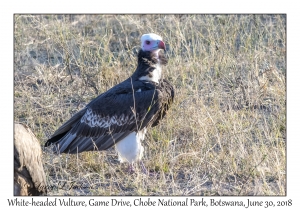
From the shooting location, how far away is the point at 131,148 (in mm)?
8227

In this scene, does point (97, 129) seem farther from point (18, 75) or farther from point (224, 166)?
point (18, 75)

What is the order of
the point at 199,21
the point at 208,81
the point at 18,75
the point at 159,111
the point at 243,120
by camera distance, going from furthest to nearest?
the point at 199,21, the point at 18,75, the point at 208,81, the point at 243,120, the point at 159,111

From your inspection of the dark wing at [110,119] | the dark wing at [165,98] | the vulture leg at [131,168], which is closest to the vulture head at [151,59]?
the dark wing at [165,98]

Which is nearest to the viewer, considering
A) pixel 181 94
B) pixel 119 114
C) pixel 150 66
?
pixel 119 114

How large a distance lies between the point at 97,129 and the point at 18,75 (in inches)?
109

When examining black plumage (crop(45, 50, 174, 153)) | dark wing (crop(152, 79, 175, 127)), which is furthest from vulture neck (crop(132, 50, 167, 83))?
dark wing (crop(152, 79, 175, 127))

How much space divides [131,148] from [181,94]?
1622mm

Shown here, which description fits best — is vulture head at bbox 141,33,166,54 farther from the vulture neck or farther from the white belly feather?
the white belly feather

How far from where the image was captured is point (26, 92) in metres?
10.1

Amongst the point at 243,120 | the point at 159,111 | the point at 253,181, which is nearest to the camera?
the point at 253,181

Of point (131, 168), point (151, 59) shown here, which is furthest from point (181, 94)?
point (131, 168)

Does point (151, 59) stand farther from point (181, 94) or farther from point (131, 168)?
point (131, 168)

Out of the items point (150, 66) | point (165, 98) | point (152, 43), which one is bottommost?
point (165, 98)

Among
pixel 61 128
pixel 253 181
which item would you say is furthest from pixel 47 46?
pixel 253 181
